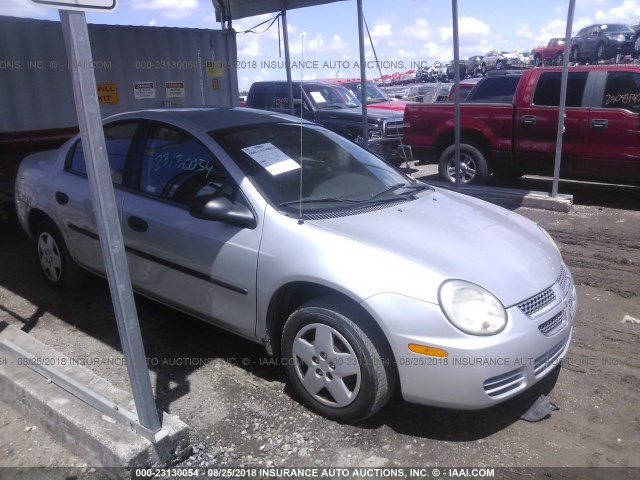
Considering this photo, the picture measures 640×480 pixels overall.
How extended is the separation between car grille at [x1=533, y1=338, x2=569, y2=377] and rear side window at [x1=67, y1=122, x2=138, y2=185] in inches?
117

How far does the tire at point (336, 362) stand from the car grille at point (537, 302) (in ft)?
2.38

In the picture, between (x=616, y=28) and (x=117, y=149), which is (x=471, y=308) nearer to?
(x=117, y=149)

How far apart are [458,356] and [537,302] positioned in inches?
23.8

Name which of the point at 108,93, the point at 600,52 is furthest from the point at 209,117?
the point at 600,52

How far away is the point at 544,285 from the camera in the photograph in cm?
312

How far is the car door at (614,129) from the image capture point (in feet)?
25.0

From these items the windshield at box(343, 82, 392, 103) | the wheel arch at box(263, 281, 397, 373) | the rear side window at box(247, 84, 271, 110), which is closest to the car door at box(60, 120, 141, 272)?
the wheel arch at box(263, 281, 397, 373)

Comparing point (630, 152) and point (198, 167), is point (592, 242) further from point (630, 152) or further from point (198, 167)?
point (198, 167)

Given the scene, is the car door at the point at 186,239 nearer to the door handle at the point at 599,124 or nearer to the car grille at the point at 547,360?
the car grille at the point at 547,360

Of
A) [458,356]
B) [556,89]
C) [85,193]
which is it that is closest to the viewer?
[458,356]

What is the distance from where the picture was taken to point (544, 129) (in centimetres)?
833

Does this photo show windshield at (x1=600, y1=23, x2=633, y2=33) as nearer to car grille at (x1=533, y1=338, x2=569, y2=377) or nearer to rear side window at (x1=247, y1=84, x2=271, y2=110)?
rear side window at (x1=247, y1=84, x2=271, y2=110)

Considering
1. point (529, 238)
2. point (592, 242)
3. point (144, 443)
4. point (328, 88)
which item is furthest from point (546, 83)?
point (144, 443)

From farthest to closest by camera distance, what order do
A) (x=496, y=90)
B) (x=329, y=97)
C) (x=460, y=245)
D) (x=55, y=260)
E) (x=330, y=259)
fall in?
(x=329, y=97) → (x=496, y=90) → (x=55, y=260) → (x=460, y=245) → (x=330, y=259)
